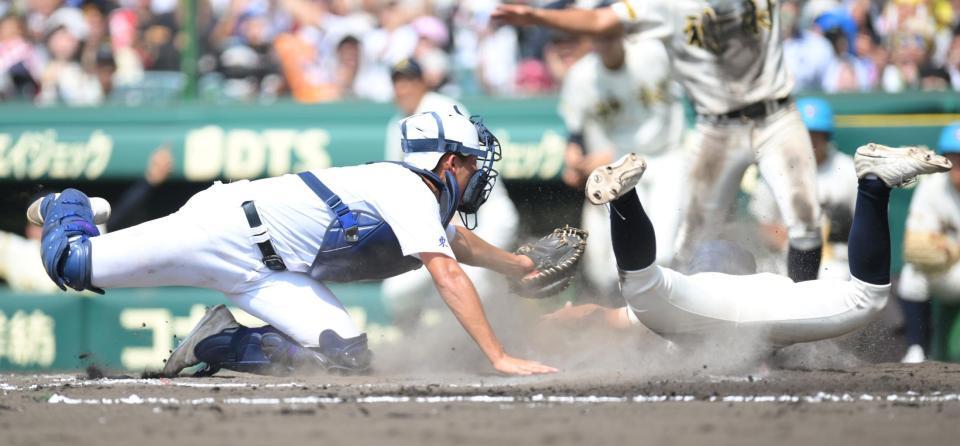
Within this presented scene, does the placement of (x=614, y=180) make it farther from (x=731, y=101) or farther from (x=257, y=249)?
(x=731, y=101)

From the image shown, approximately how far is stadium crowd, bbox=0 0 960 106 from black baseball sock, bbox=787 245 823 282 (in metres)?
2.02

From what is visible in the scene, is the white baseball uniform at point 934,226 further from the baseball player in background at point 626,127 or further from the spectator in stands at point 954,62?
the baseball player in background at point 626,127

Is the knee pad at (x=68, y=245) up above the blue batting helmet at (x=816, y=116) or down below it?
below

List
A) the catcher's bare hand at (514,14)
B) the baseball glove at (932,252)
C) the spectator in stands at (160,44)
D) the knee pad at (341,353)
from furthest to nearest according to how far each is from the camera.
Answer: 1. the spectator in stands at (160,44)
2. the baseball glove at (932,252)
3. the catcher's bare hand at (514,14)
4. the knee pad at (341,353)

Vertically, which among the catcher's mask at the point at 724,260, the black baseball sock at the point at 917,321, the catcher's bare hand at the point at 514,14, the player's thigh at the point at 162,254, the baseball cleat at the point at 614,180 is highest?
the catcher's bare hand at the point at 514,14

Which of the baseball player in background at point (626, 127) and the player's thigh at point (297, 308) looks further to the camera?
the baseball player in background at point (626, 127)

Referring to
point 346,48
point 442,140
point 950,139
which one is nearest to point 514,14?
point 442,140

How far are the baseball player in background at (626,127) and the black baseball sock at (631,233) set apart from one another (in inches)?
105

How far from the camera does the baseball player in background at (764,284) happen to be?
4.97 m

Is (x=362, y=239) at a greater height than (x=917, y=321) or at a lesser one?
greater

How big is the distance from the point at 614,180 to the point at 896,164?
42.8 inches

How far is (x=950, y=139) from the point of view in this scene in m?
7.43

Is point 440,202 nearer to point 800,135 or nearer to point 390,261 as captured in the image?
point 390,261

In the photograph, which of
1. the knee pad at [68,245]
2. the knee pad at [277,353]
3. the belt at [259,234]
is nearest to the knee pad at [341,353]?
the knee pad at [277,353]
